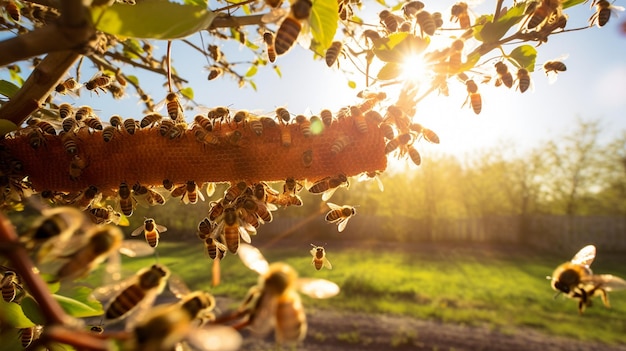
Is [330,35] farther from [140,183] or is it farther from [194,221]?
[194,221]

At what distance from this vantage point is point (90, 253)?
114 centimetres

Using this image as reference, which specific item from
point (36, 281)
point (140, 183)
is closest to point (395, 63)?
point (140, 183)

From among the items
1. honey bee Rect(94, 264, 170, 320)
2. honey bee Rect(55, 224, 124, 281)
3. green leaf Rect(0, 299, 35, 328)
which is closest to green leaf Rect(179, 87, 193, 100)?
green leaf Rect(0, 299, 35, 328)

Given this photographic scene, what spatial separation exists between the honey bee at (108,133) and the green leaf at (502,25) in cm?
169

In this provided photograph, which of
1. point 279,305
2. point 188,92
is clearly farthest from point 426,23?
point 188,92

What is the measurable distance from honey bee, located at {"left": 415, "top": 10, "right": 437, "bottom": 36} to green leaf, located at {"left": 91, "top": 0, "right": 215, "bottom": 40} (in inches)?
53.5

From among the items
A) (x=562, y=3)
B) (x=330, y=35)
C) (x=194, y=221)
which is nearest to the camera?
(x=330, y=35)

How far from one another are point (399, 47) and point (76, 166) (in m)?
1.49

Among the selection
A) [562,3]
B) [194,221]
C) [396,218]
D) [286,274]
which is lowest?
[286,274]

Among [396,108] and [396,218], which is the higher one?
[396,218]

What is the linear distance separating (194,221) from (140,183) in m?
→ 32.2

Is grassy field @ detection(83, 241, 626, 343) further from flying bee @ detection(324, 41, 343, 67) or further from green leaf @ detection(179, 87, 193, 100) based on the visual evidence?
flying bee @ detection(324, 41, 343, 67)

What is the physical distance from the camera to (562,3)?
219cm

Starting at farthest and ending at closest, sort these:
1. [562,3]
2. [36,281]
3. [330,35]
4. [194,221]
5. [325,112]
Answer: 1. [194,221]
2. [562,3]
3. [325,112]
4. [330,35]
5. [36,281]
